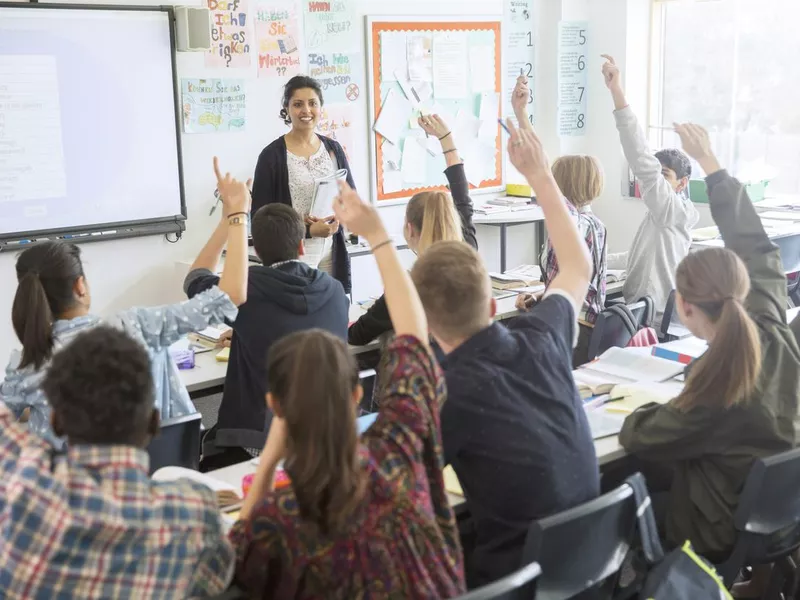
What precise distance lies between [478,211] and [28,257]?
440 cm

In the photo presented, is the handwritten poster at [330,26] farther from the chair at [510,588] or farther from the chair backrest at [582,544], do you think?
the chair at [510,588]

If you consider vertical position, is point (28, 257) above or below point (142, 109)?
below

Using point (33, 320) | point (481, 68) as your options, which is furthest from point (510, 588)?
point (481, 68)

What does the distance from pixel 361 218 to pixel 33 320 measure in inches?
36.3

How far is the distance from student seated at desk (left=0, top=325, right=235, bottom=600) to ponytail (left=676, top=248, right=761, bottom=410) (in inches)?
49.9

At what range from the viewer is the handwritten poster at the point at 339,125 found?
5766mm

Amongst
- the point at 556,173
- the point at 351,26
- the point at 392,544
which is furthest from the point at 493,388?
the point at 351,26

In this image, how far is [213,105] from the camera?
525cm

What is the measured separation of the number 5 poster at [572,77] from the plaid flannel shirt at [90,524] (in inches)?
232

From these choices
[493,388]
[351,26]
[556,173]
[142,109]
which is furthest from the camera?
[351,26]

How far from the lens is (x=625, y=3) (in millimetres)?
6523

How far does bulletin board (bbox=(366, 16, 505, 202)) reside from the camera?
19.7 feet

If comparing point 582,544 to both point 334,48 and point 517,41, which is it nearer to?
point 334,48

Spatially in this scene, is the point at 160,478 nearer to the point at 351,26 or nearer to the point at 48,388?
the point at 48,388
